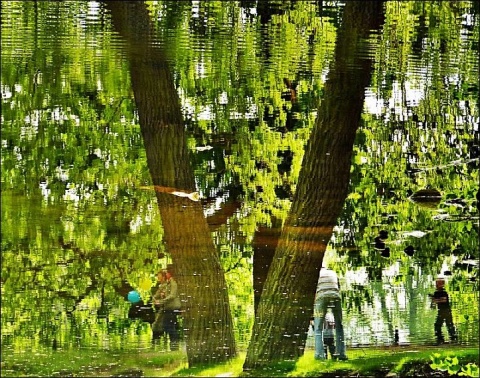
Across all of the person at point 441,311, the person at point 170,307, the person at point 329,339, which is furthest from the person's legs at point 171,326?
the person at point 441,311

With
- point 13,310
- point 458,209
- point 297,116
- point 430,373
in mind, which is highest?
point 297,116

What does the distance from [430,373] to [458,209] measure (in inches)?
10.5

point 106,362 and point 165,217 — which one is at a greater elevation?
point 165,217

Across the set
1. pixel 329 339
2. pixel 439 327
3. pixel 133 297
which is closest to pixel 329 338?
pixel 329 339

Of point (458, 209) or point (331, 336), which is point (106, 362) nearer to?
point (331, 336)

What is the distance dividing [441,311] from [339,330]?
0.54 feet

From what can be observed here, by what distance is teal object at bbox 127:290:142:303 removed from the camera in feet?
2.77

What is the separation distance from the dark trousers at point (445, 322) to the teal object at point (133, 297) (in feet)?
1.44

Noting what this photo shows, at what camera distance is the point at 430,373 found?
877 millimetres

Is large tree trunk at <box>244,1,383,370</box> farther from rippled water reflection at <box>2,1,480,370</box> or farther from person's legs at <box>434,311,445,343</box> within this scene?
person's legs at <box>434,311,445,343</box>

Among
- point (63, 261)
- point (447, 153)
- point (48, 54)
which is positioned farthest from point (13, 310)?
point (447, 153)

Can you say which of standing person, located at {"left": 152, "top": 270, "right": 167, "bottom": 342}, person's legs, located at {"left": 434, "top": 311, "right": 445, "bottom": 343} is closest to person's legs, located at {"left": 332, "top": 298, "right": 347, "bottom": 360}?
person's legs, located at {"left": 434, "top": 311, "right": 445, "bottom": 343}

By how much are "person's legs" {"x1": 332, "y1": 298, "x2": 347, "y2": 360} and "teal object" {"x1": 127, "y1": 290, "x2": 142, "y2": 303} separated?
0.93 ft

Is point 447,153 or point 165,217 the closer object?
point 165,217
